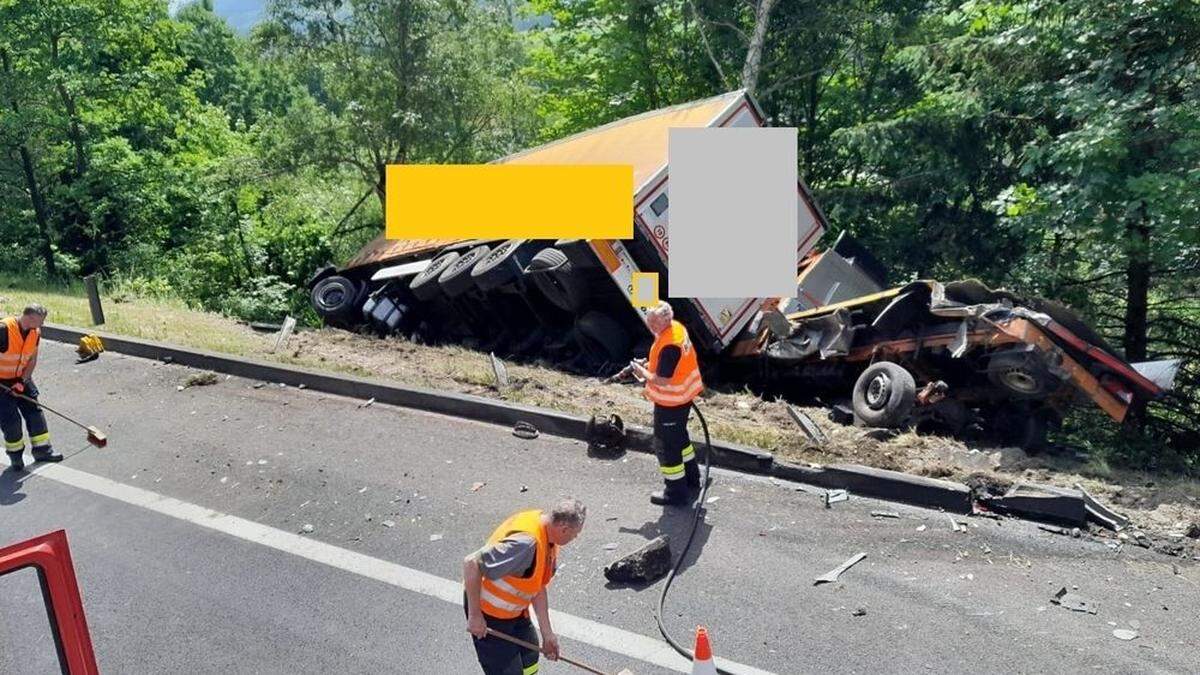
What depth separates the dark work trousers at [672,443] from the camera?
5.95 m

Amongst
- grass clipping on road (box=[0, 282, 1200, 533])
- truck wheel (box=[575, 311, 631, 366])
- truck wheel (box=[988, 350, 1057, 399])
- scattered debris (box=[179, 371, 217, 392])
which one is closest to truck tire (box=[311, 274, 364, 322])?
grass clipping on road (box=[0, 282, 1200, 533])

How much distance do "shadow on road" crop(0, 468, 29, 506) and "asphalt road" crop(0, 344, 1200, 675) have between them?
0.02m

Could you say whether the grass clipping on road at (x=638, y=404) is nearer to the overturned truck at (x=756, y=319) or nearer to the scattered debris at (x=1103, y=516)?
the scattered debris at (x=1103, y=516)

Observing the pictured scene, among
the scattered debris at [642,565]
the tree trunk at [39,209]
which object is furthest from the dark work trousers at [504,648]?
the tree trunk at [39,209]

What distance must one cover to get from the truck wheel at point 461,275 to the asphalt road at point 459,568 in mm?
3340

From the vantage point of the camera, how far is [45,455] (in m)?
7.32

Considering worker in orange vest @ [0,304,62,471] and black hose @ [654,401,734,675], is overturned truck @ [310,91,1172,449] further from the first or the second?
worker in orange vest @ [0,304,62,471]

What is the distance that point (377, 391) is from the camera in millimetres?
8594

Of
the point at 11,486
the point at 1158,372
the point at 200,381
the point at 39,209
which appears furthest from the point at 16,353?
the point at 39,209

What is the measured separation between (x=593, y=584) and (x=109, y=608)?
272 centimetres

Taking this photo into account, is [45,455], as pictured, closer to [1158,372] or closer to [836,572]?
[836,572]

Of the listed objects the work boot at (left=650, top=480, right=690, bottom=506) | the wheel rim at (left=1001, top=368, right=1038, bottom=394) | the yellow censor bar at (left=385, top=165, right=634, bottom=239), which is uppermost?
the yellow censor bar at (left=385, top=165, right=634, bottom=239)

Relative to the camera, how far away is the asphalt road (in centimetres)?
447

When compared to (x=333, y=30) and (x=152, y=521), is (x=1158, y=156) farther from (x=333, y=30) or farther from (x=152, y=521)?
(x=333, y=30)
